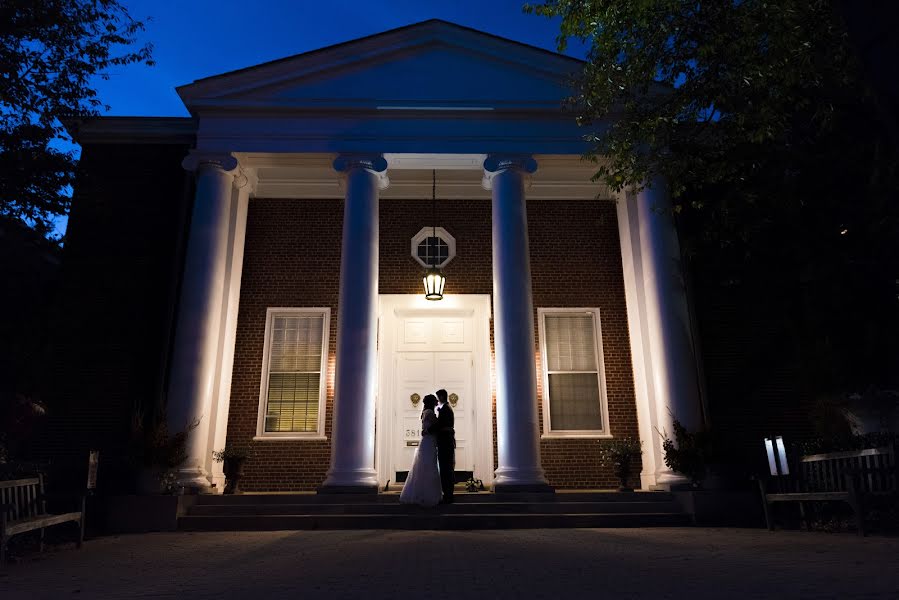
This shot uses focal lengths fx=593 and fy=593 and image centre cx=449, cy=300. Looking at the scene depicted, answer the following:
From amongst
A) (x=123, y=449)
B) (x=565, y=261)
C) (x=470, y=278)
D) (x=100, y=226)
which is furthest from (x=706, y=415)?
(x=100, y=226)

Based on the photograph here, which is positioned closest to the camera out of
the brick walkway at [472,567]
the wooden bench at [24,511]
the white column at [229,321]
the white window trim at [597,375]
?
the brick walkway at [472,567]

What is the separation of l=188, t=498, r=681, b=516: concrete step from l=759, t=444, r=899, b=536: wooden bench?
5.34 ft

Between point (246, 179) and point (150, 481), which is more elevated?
point (246, 179)

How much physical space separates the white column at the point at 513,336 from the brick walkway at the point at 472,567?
211 centimetres

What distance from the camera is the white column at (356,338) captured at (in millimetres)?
9547

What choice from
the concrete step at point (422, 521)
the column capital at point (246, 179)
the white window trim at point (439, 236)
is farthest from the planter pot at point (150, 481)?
the white window trim at point (439, 236)

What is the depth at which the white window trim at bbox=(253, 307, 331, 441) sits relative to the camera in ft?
40.0

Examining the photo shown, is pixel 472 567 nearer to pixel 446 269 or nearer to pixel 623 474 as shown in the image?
pixel 623 474

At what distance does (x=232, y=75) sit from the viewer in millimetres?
11367

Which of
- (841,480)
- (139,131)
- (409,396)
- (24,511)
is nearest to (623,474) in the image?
(841,480)

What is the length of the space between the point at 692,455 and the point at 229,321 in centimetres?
873

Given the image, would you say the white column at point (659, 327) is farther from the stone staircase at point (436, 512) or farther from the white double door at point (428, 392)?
the white double door at point (428, 392)

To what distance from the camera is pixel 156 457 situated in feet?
29.4

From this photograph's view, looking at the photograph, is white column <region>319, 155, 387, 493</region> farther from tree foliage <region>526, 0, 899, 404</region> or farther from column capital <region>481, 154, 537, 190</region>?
tree foliage <region>526, 0, 899, 404</region>
